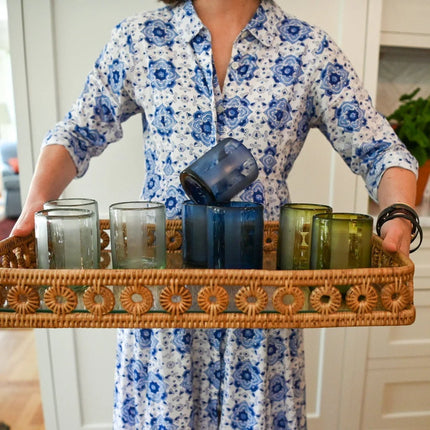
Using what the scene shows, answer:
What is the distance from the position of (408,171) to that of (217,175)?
314 millimetres

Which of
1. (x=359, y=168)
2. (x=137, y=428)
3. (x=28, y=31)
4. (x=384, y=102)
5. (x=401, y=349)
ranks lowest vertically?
(x=401, y=349)

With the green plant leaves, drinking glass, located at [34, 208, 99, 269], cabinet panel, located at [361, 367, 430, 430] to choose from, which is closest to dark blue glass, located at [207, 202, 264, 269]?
drinking glass, located at [34, 208, 99, 269]

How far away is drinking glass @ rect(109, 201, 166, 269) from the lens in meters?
0.54

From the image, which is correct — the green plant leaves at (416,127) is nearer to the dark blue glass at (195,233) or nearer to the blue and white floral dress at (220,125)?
the blue and white floral dress at (220,125)

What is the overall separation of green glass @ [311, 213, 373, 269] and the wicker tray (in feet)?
0.16

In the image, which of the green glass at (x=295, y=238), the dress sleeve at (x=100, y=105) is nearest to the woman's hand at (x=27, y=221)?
the dress sleeve at (x=100, y=105)

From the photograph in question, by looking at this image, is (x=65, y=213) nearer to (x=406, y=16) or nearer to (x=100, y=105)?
(x=100, y=105)

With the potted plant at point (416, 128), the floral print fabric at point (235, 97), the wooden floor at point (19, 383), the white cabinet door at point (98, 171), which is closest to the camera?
the floral print fabric at point (235, 97)

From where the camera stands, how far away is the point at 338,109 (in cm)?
69

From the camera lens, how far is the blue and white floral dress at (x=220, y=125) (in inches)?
26.4

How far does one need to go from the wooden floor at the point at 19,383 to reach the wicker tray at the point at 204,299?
126cm

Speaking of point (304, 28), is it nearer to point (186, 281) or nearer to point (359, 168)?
point (359, 168)

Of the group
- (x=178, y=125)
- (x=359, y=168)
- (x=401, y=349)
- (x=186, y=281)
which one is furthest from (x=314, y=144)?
(x=186, y=281)

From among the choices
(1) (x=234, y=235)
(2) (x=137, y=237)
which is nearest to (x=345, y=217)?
(1) (x=234, y=235)
